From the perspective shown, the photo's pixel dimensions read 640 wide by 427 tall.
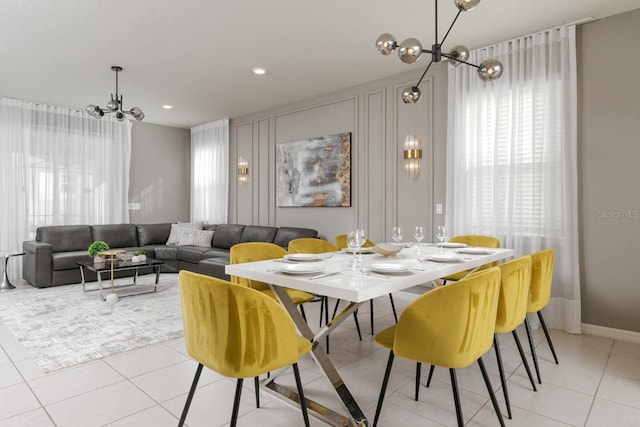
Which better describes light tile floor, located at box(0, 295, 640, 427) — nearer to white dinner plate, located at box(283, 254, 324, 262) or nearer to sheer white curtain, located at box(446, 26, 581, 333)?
white dinner plate, located at box(283, 254, 324, 262)

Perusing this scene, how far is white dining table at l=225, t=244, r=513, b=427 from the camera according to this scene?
174 centimetres

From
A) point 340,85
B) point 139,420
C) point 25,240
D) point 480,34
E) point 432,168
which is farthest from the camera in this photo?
point 25,240

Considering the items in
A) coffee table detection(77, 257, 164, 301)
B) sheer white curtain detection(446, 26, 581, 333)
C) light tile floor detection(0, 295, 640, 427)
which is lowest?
light tile floor detection(0, 295, 640, 427)

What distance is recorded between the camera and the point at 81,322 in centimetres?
374

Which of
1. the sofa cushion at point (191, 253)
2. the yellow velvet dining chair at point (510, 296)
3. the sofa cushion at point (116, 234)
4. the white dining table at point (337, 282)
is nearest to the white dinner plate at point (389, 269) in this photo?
the white dining table at point (337, 282)

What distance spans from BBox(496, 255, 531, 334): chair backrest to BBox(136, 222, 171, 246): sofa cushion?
20.2ft

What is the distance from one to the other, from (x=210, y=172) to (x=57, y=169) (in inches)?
96.0

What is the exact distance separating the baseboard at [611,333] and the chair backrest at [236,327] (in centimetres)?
316

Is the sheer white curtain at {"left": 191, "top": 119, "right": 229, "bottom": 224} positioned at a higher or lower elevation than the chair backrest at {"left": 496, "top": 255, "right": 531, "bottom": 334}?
higher

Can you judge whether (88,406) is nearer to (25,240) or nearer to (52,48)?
(52,48)

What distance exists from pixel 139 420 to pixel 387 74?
167 inches

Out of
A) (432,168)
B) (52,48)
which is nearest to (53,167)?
(52,48)

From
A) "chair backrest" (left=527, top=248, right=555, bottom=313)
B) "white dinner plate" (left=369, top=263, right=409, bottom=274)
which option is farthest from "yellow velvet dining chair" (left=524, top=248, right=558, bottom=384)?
"white dinner plate" (left=369, top=263, right=409, bottom=274)

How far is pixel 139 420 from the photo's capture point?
204cm
